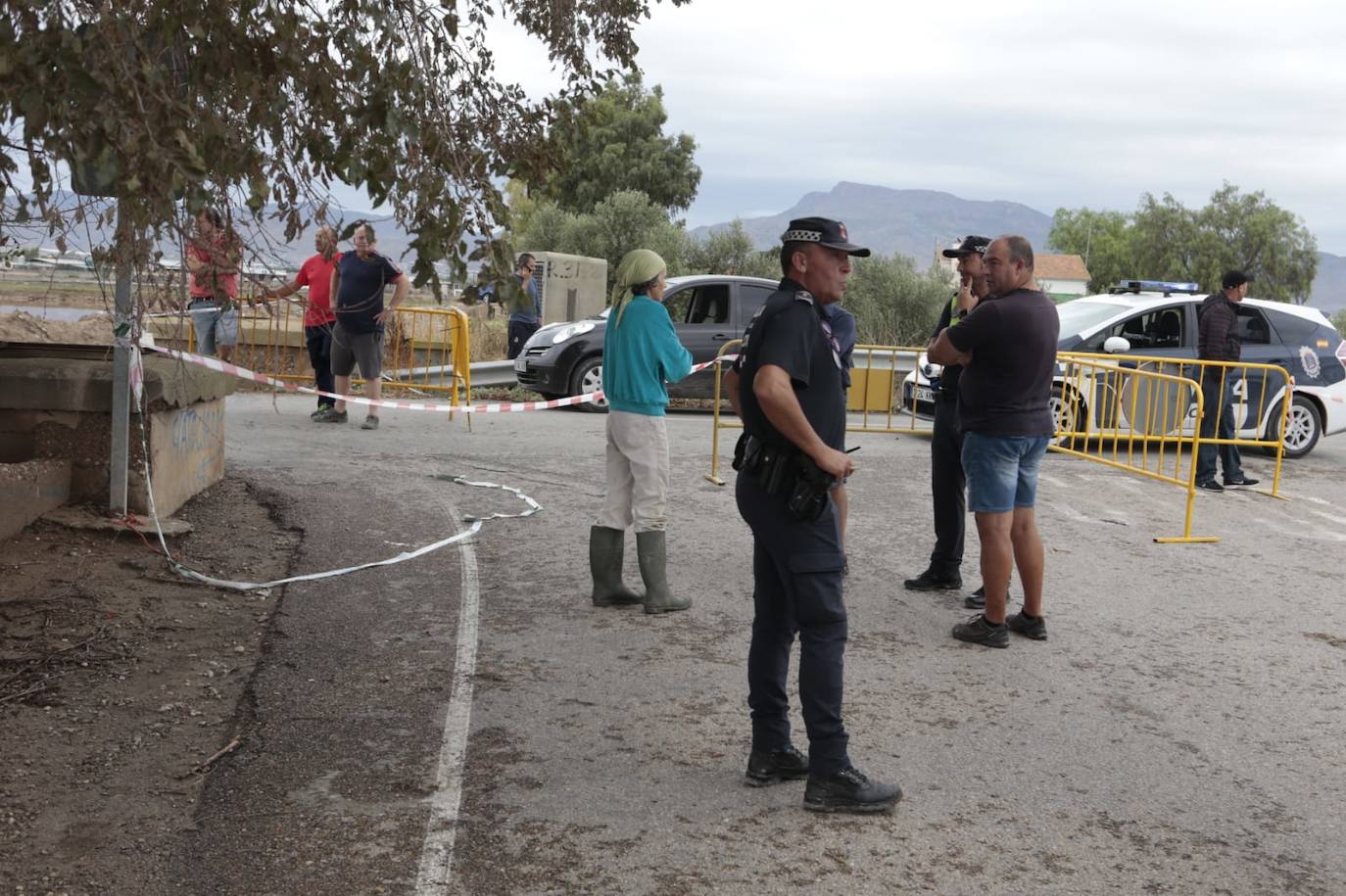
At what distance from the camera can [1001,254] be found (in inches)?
256

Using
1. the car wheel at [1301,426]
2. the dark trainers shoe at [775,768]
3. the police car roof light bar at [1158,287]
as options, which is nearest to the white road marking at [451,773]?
the dark trainers shoe at [775,768]

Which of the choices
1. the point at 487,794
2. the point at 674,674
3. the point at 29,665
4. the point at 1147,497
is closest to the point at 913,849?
the point at 487,794

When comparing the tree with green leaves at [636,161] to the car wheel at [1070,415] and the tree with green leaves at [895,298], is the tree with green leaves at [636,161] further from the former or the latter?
the car wheel at [1070,415]

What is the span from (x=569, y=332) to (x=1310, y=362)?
8.32 m

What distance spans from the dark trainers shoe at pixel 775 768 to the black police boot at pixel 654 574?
90.6 inches

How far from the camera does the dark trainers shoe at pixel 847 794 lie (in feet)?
14.6

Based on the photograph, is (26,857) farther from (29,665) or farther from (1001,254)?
(1001,254)

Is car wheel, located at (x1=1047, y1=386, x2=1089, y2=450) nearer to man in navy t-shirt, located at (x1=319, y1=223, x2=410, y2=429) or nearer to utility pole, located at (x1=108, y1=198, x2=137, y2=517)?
man in navy t-shirt, located at (x1=319, y1=223, x2=410, y2=429)

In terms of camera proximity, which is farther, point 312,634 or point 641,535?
point 641,535

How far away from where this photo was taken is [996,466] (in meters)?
6.59

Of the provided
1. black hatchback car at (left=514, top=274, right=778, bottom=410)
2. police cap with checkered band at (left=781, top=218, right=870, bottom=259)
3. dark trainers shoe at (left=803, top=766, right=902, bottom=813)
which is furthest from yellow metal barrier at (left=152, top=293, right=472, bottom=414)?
dark trainers shoe at (left=803, top=766, right=902, bottom=813)

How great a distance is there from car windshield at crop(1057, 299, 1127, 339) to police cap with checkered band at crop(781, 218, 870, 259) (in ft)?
33.2

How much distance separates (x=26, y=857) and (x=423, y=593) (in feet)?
10.9

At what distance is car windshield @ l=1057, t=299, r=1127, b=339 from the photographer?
14.3 metres
